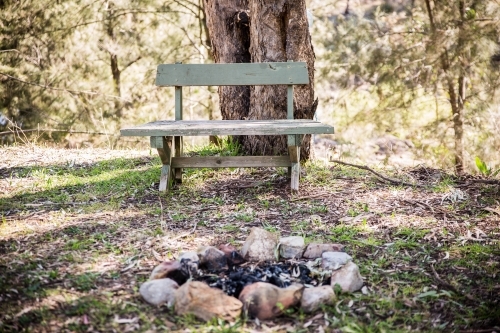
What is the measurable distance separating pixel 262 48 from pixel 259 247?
9.09 feet

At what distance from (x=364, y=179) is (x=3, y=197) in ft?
10.9

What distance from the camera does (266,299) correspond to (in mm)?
2457

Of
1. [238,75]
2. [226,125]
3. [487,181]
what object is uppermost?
[238,75]

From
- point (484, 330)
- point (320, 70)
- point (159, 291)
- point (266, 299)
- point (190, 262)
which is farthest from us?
point (320, 70)

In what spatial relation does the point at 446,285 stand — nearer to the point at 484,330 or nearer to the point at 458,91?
the point at 484,330

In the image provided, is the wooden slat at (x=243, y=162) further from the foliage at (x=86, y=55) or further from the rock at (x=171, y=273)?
the foliage at (x=86, y=55)

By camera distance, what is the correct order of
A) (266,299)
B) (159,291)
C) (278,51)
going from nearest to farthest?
(266,299), (159,291), (278,51)

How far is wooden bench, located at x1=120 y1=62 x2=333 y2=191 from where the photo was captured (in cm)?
401

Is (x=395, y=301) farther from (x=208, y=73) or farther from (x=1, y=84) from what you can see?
(x=1, y=84)

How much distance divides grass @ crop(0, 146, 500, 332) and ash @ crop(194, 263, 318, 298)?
0.24 metres

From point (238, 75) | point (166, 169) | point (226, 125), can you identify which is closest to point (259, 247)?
point (226, 125)

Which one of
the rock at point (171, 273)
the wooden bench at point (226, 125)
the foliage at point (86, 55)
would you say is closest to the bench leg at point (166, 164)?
the wooden bench at point (226, 125)

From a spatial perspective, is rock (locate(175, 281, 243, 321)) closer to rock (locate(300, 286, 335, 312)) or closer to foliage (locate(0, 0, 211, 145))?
rock (locate(300, 286, 335, 312))

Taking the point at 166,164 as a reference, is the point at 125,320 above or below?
below
